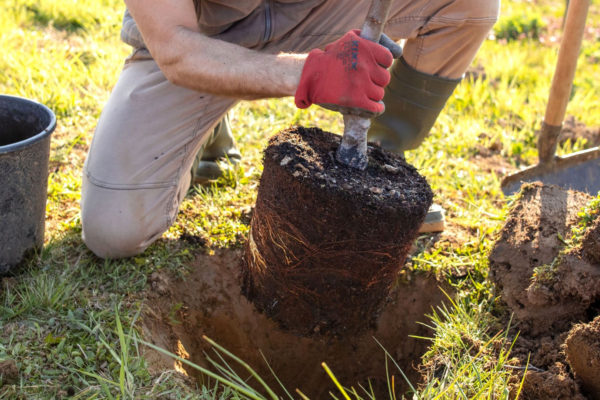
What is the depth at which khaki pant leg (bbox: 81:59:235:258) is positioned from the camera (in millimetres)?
2166

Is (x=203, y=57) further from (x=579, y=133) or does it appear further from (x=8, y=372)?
(x=579, y=133)

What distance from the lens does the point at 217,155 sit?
285 centimetres

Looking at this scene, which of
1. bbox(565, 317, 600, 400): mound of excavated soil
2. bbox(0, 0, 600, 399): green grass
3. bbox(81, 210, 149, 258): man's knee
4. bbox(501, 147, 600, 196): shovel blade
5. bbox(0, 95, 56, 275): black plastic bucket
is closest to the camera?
bbox(565, 317, 600, 400): mound of excavated soil

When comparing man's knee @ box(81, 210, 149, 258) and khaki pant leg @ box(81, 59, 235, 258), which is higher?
khaki pant leg @ box(81, 59, 235, 258)

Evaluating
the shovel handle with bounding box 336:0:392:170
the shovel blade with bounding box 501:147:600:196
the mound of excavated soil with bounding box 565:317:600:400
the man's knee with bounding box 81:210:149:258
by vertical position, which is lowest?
the man's knee with bounding box 81:210:149:258

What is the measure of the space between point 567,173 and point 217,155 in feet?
5.85

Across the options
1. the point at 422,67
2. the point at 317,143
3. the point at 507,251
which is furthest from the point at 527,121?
the point at 317,143

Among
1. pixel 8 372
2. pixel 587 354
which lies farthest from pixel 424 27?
pixel 8 372

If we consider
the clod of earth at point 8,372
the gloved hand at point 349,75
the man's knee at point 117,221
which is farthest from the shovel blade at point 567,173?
the clod of earth at point 8,372

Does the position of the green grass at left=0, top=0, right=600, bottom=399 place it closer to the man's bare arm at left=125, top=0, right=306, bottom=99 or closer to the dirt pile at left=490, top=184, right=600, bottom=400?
the dirt pile at left=490, top=184, right=600, bottom=400

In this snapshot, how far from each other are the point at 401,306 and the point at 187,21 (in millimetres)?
1365

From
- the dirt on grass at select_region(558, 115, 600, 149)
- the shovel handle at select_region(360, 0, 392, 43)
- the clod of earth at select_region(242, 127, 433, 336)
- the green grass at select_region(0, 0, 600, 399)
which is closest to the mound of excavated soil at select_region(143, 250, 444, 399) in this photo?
the green grass at select_region(0, 0, 600, 399)

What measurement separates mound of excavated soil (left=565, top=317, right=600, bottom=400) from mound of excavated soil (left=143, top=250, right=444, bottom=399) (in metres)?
0.63

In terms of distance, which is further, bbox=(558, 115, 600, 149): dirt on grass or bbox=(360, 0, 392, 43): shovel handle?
bbox=(558, 115, 600, 149): dirt on grass
